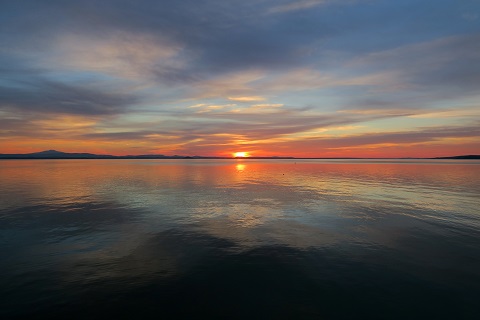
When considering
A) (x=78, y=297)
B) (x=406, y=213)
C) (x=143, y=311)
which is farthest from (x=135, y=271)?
(x=406, y=213)

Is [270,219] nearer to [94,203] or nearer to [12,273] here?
[12,273]

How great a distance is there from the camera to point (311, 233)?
21.6 metres

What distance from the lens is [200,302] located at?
11719 millimetres

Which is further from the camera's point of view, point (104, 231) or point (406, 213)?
point (406, 213)

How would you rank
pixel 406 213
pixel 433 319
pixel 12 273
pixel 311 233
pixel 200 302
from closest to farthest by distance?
pixel 433 319 → pixel 200 302 → pixel 12 273 → pixel 311 233 → pixel 406 213

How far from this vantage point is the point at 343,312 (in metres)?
11.1

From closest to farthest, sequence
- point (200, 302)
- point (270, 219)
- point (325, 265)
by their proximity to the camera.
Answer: point (200, 302)
point (325, 265)
point (270, 219)

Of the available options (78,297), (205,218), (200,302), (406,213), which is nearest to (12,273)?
(78,297)

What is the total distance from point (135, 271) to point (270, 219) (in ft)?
46.9

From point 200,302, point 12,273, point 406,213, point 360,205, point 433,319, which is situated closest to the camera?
point 433,319

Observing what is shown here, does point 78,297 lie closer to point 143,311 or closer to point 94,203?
point 143,311

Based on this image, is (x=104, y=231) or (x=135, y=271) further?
(x=104, y=231)

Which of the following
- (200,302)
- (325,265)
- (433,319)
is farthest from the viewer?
(325,265)

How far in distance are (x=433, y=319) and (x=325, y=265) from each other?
5483 millimetres
